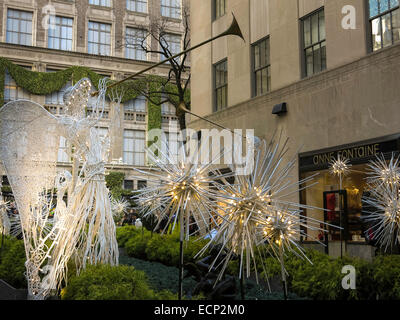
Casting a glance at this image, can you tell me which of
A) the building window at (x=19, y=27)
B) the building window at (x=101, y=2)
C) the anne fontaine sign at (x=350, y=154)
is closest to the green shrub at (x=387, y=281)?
the anne fontaine sign at (x=350, y=154)

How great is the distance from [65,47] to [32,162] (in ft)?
118

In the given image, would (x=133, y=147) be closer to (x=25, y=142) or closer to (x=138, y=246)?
(x=138, y=246)

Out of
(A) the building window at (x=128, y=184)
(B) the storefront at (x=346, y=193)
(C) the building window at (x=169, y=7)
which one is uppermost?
(C) the building window at (x=169, y=7)

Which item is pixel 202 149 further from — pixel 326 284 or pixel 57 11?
pixel 57 11

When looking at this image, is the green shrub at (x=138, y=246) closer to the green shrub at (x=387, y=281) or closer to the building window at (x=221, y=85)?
the building window at (x=221, y=85)

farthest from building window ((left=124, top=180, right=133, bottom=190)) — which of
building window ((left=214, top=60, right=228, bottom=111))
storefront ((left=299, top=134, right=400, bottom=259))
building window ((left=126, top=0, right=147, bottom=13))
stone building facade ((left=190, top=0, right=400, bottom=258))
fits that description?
storefront ((left=299, top=134, right=400, bottom=259))

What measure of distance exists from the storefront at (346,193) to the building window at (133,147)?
28650 millimetres

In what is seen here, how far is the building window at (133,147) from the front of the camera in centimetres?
4288

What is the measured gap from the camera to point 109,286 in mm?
6398

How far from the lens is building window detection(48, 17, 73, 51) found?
4153cm

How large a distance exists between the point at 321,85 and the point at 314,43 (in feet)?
5.32

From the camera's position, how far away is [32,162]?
8602 mm
